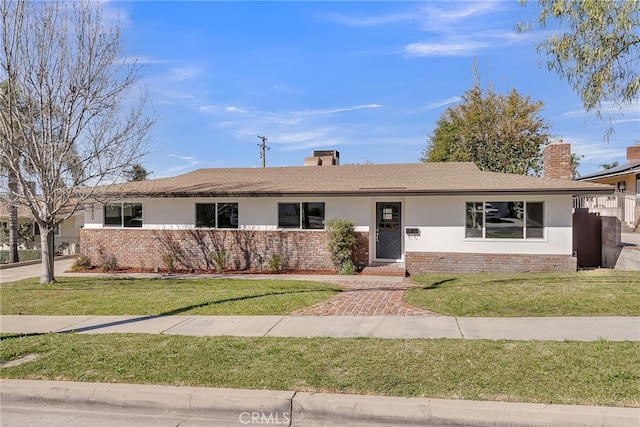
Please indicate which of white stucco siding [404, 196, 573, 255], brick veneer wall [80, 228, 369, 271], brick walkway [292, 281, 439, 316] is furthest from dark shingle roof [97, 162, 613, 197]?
brick walkway [292, 281, 439, 316]

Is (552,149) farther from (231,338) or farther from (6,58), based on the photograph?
(6,58)

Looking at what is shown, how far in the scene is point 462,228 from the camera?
45.3 feet

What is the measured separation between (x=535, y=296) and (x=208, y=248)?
1081cm

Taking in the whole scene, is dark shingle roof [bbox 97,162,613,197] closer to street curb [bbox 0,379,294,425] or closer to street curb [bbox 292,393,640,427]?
street curb [bbox 292,393,640,427]

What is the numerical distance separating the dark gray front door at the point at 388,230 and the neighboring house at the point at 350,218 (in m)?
0.03

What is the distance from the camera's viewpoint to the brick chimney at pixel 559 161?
604 inches

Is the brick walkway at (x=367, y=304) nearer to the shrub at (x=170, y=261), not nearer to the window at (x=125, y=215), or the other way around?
the shrub at (x=170, y=261)

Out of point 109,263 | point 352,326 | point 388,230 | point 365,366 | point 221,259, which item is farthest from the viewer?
point 109,263

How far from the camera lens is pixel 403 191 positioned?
44.3 feet

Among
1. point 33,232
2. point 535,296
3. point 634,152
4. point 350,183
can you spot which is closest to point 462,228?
point 350,183

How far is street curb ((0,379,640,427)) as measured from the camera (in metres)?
3.88

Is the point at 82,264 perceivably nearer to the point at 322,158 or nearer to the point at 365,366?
the point at 322,158

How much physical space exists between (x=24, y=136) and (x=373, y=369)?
11088 mm

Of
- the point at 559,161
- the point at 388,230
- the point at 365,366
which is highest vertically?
the point at 559,161
